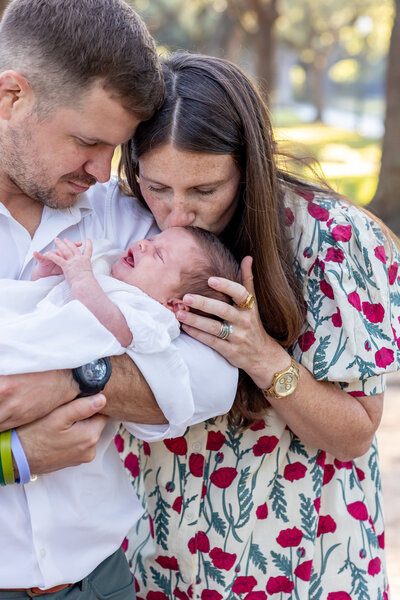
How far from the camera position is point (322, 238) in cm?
248

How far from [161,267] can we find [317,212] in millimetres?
547

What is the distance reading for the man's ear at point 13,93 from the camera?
2.29m

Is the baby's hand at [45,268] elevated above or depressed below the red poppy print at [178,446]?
above

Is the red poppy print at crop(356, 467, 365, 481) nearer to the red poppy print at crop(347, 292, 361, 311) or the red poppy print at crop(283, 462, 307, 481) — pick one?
the red poppy print at crop(283, 462, 307, 481)

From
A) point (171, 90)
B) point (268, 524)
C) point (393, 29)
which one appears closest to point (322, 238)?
point (171, 90)

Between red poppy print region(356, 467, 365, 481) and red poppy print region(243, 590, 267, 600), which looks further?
red poppy print region(356, 467, 365, 481)

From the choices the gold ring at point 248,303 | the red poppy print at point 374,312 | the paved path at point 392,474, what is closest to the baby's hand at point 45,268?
the gold ring at point 248,303

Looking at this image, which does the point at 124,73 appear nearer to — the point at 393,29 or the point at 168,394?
the point at 168,394

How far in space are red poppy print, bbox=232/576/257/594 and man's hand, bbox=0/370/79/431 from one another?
95 cm

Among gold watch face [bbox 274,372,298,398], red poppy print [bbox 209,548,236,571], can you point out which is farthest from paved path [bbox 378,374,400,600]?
gold watch face [bbox 274,372,298,398]

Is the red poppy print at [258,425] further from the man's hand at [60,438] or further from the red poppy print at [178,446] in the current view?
the man's hand at [60,438]

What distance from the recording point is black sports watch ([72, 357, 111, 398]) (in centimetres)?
209

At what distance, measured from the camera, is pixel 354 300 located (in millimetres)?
2445

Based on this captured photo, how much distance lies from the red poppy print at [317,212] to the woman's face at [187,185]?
246mm
